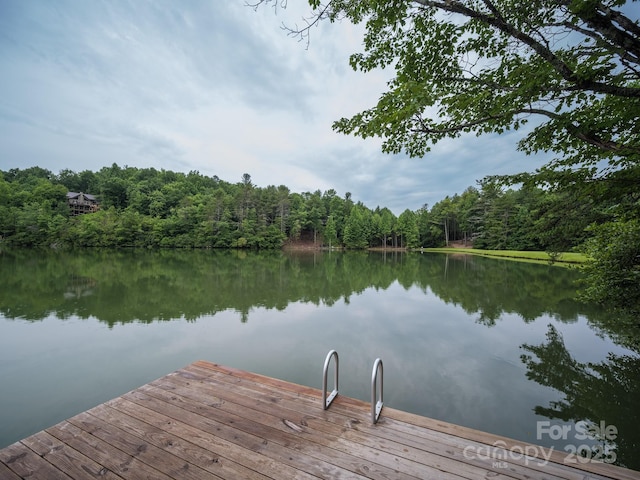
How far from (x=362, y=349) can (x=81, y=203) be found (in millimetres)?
57178

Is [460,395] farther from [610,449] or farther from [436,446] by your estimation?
[436,446]

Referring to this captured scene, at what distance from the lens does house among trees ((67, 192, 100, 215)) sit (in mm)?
44688

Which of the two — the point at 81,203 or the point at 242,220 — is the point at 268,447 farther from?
the point at 81,203

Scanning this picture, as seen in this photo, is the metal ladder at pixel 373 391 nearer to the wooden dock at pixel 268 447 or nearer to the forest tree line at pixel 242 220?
the wooden dock at pixel 268 447

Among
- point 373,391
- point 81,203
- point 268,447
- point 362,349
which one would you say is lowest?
point 362,349

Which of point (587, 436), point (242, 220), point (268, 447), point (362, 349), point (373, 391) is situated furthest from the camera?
point (242, 220)

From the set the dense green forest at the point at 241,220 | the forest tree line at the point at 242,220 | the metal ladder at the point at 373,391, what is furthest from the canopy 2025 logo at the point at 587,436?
the forest tree line at the point at 242,220

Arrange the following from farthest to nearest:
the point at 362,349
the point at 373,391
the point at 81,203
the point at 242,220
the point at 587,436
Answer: the point at 81,203
the point at 242,220
the point at 362,349
the point at 587,436
the point at 373,391

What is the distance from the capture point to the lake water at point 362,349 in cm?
343

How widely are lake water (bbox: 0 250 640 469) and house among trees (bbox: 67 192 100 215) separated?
148 ft

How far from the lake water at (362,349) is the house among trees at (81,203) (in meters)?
45.2

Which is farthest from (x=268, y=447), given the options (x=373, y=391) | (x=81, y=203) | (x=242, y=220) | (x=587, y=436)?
(x=81, y=203)

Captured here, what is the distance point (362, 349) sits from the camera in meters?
5.36

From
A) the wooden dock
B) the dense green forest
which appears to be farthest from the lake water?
the dense green forest
